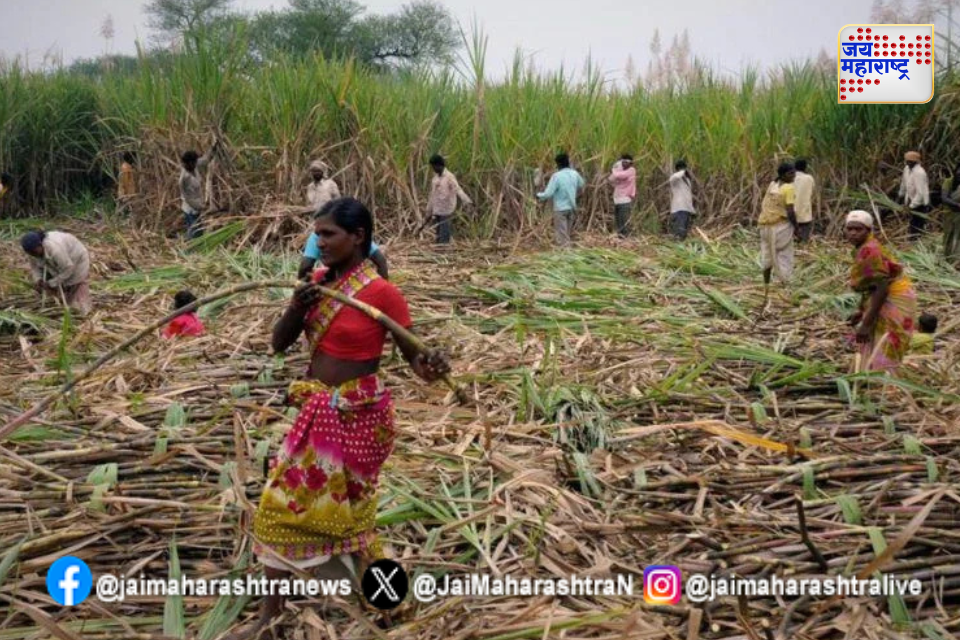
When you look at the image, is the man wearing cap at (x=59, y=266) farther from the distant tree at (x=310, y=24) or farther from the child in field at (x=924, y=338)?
the distant tree at (x=310, y=24)

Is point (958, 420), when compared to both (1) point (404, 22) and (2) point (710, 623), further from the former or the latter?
(1) point (404, 22)

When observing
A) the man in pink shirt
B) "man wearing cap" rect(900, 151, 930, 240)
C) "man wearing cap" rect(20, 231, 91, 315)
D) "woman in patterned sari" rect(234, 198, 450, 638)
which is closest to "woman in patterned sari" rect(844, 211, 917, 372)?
"woman in patterned sari" rect(234, 198, 450, 638)

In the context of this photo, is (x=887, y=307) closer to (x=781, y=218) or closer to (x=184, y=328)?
(x=781, y=218)

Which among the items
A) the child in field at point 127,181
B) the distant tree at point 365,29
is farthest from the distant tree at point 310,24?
the child in field at point 127,181

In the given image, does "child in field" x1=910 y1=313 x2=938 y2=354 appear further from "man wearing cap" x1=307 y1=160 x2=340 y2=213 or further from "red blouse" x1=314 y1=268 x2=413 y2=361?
"man wearing cap" x1=307 y1=160 x2=340 y2=213

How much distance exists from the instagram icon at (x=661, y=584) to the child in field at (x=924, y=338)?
318cm

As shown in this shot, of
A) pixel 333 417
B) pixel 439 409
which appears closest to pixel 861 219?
pixel 439 409

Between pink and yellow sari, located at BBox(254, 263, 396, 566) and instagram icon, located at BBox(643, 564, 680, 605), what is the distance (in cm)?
90

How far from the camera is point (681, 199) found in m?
11.1

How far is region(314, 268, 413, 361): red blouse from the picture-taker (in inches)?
99.2

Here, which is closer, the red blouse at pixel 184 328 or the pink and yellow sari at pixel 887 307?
the pink and yellow sari at pixel 887 307

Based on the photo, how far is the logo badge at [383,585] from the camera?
2.59m

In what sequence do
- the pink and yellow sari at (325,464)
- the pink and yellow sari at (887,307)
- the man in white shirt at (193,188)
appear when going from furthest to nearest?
the man in white shirt at (193,188)
the pink and yellow sari at (887,307)
the pink and yellow sari at (325,464)

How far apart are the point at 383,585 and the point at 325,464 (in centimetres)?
41
